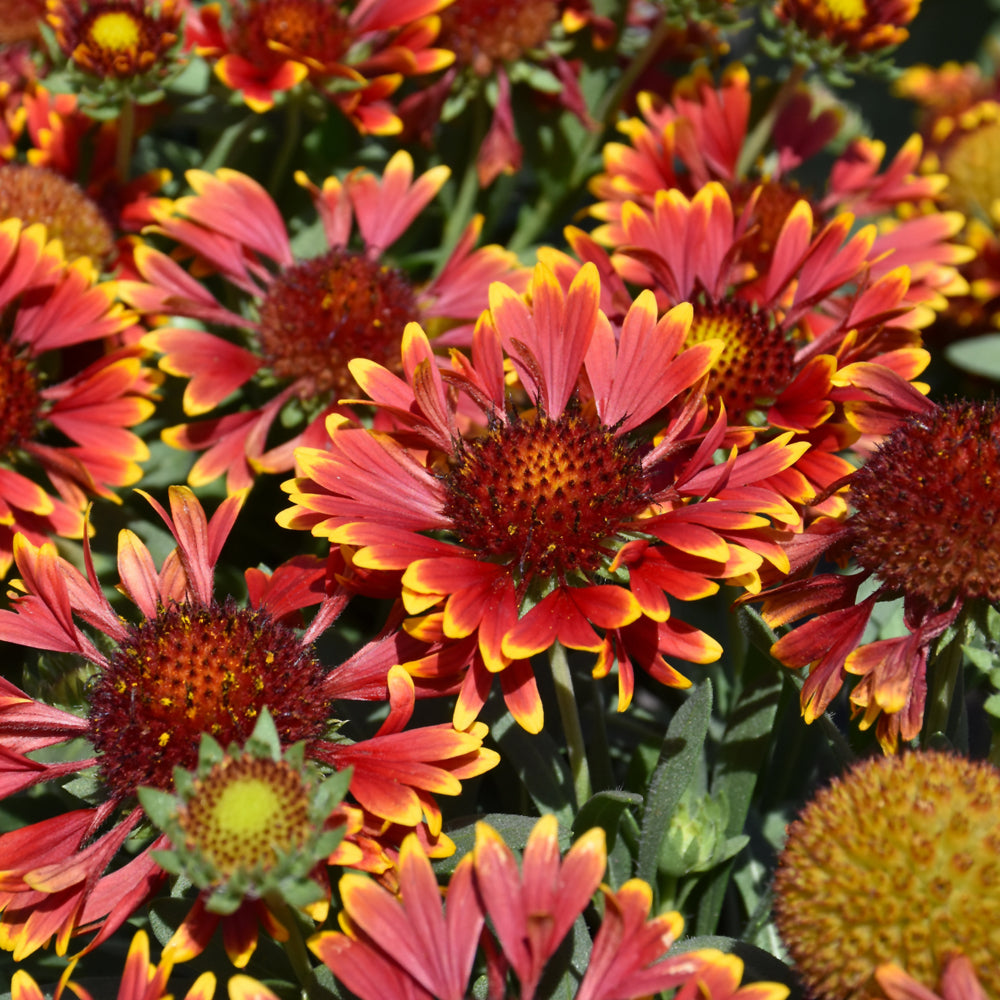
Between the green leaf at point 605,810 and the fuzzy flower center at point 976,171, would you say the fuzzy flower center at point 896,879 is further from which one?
the fuzzy flower center at point 976,171

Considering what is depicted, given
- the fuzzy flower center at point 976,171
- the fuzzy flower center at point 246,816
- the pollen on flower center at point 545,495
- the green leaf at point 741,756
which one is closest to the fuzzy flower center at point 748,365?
the pollen on flower center at point 545,495

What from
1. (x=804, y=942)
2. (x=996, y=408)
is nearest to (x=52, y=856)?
(x=804, y=942)

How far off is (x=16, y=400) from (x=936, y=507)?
3.49ft

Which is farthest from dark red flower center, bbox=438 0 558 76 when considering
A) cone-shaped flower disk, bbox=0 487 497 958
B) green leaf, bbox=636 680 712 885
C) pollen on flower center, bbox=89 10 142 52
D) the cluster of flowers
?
green leaf, bbox=636 680 712 885

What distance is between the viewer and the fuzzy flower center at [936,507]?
1055 mm

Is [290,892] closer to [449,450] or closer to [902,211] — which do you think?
[449,450]

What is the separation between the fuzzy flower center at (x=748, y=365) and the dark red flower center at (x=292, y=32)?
707 millimetres

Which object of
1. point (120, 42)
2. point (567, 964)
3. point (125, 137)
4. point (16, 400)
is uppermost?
point (120, 42)

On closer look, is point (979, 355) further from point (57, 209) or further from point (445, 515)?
point (57, 209)

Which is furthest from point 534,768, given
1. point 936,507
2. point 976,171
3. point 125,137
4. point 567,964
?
point 976,171

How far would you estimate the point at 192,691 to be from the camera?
1.08m

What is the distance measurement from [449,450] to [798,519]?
37cm

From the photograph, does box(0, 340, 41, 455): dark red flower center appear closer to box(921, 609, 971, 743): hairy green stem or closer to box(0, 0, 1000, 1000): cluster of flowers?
box(0, 0, 1000, 1000): cluster of flowers

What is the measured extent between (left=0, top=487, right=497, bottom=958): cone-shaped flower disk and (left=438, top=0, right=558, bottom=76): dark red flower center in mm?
918
